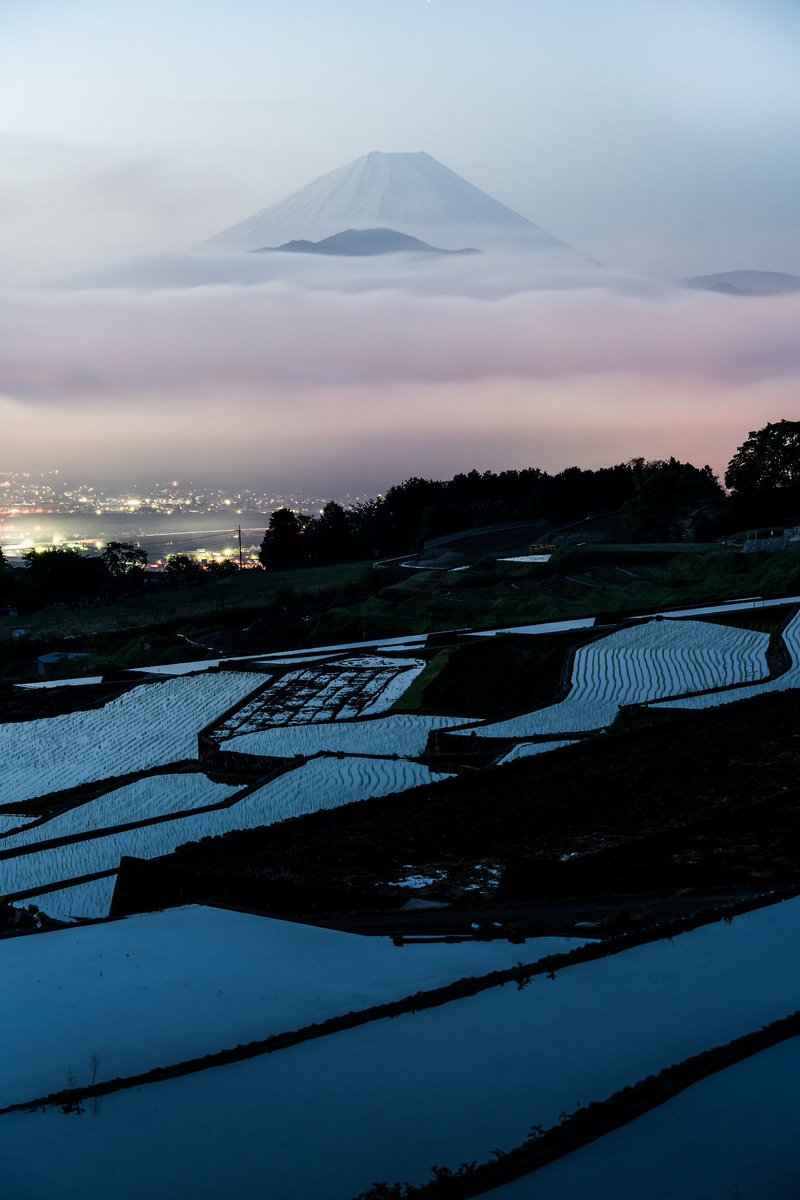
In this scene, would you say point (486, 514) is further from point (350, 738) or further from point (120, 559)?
point (350, 738)

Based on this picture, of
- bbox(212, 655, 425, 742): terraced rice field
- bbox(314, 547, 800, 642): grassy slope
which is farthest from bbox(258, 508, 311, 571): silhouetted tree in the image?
bbox(212, 655, 425, 742): terraced rice field

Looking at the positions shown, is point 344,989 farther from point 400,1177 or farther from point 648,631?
point 648,631

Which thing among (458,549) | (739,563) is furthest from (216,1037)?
(458,549)

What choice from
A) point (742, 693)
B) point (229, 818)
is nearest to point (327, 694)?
point (742, 693)

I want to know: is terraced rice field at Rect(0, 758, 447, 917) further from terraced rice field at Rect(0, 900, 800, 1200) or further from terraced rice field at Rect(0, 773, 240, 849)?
terraced rice field at Rect(0, 900, 800, 1200)

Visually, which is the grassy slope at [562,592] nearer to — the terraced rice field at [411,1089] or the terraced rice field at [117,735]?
the terraced rice field at [117,735]

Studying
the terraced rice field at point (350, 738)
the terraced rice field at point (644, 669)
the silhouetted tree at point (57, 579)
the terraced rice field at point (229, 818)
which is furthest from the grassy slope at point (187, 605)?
the terraced rice field at point (229, 818)
